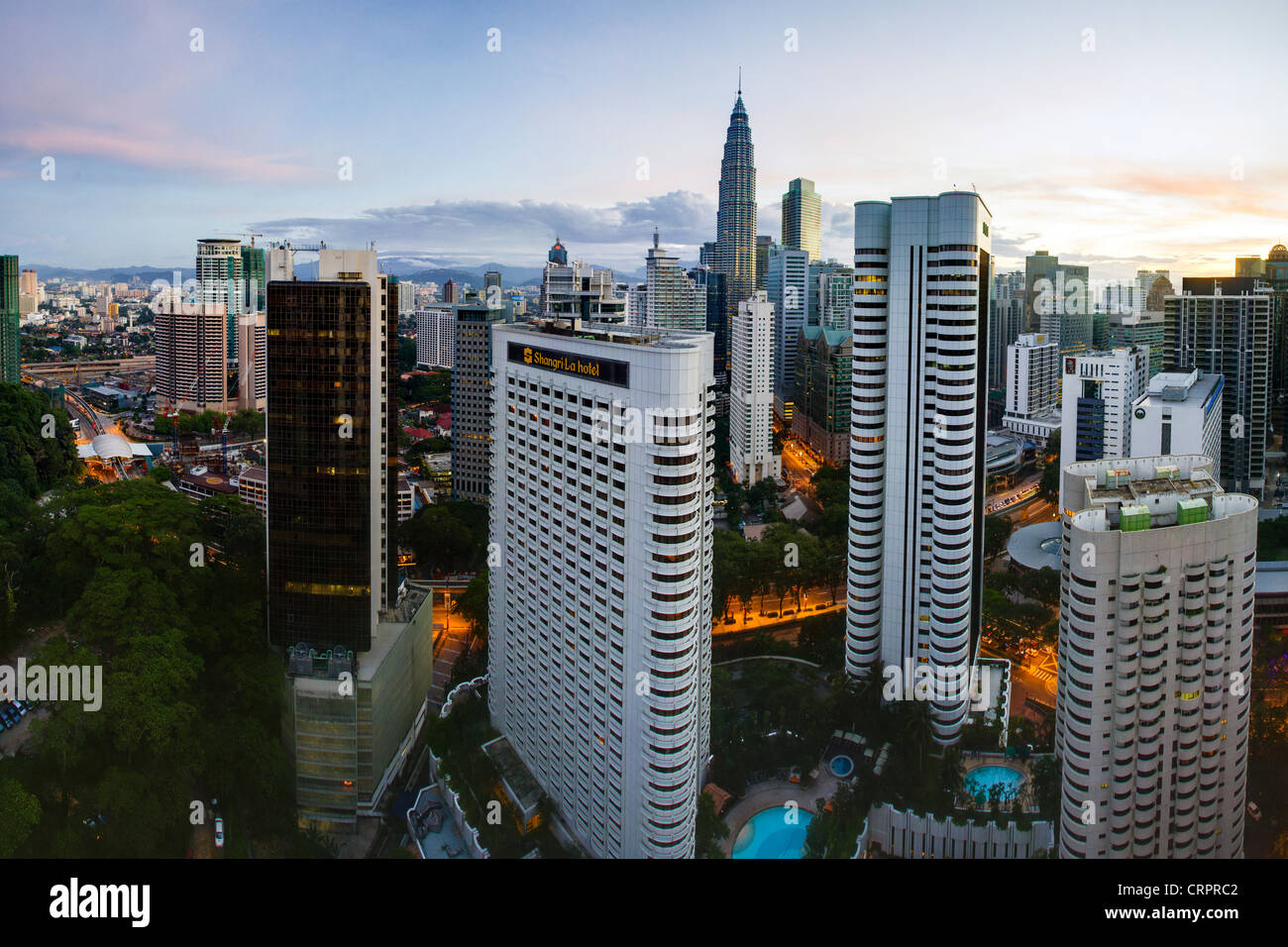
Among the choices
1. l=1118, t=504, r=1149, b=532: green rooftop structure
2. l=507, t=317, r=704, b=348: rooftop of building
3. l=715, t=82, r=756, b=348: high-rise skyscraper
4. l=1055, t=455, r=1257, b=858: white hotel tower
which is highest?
l=715, t=82, r=756, b=348: high-rise skyscraper

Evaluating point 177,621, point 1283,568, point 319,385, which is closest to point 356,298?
point 319,385

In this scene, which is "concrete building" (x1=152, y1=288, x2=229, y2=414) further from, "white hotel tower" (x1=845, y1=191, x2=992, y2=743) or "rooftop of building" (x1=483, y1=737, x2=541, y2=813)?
"white hotel tower" (x1=845, y1=191, x2=992, y2=743)

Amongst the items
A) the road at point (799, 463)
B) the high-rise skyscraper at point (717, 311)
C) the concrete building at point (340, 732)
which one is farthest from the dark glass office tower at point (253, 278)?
the concrete building at point (340, 732)

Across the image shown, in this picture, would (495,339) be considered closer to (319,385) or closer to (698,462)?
(319,385)

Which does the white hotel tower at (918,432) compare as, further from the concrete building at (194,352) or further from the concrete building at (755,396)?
the concrete building at (194,352)

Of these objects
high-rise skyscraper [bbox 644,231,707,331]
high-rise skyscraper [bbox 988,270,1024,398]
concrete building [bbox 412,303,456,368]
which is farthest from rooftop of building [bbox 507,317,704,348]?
concrete building [bbox 412,303,456,368]

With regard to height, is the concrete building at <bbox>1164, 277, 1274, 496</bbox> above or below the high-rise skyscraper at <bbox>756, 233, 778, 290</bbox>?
below

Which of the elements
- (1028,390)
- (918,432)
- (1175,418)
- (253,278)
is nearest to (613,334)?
(918,432)
